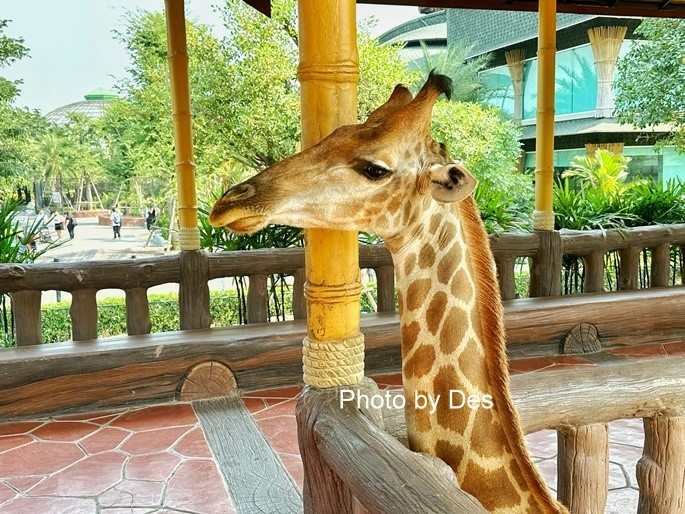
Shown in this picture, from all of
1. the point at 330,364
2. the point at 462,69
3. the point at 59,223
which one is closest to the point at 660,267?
the point at 330,364

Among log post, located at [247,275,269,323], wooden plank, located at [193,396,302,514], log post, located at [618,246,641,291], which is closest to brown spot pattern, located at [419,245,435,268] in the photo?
wooden plank, located at [193,396,302,514]

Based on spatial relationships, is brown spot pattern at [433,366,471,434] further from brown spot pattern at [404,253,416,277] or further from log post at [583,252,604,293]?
log post at [583,252,604,293]

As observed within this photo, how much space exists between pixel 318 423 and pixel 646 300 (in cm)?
376

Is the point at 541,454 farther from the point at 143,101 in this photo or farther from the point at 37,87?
the point at 37,87

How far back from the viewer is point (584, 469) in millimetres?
1273

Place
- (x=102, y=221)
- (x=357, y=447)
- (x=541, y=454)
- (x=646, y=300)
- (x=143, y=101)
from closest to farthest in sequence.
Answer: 1. (x=357, y=447)
2. (x=541, y=454)
3. (x=646, y=300)
4. (x=143, y=101)
5. (x=102, y=221)

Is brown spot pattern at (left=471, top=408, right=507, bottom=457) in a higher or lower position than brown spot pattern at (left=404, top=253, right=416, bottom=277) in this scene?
lower

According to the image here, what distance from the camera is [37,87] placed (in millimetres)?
12039

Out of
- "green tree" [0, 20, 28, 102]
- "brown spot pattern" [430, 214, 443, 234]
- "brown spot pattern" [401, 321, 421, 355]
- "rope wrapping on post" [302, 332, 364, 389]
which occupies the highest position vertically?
"green tree" [0, 20, 28, 102]

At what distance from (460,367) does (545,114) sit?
11.8ft

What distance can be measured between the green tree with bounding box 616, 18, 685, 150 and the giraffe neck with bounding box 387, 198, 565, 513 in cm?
765

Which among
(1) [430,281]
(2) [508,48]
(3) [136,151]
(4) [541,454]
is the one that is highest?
(2) [508,48]

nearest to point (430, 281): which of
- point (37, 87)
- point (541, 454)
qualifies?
point (541, 454)

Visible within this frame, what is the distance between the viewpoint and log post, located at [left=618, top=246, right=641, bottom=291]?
4.78m
